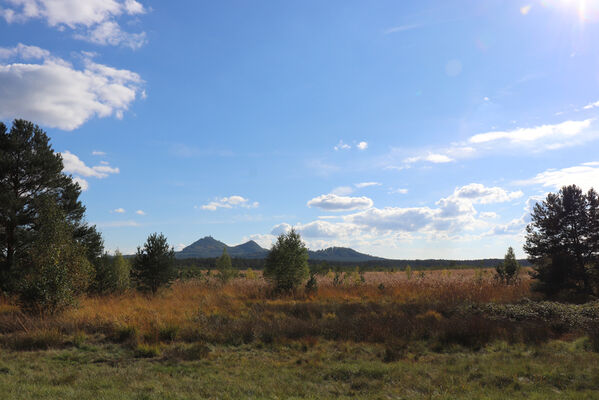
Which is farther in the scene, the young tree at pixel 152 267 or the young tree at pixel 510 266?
the young tree at pixel 510 266

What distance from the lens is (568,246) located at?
60.2 ft

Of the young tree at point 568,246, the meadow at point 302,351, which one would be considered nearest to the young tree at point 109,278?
the meadow at point 302,351

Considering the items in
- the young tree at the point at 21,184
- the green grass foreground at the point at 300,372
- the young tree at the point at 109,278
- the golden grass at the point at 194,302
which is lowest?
the green grass foreground at the point at 300,372

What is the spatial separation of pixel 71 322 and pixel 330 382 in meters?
9.24

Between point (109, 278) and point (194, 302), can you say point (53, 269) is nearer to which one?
point (194, 302)

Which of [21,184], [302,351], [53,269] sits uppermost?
[21,184]

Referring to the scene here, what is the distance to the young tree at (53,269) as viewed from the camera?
12164 mm

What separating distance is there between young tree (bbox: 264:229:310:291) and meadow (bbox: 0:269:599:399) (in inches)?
213

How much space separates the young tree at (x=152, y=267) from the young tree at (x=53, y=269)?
16.9 ft

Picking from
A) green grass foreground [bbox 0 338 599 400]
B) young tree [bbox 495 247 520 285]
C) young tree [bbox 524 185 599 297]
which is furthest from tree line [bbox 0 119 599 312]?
young tree [bbox 495 247 520 285]

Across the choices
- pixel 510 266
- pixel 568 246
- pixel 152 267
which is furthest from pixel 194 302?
pixel 510 266

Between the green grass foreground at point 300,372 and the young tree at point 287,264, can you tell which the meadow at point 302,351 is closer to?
the green grass foreground at point 300,372

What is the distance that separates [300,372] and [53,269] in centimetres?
1050

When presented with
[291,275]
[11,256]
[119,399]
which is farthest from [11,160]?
[119,399]
